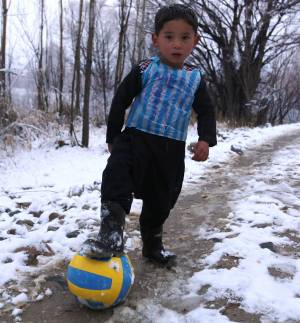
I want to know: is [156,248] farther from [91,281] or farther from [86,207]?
[86,207]

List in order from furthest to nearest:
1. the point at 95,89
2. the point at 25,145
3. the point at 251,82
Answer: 1. the point at 95,89
2. the point at 251,82
3. the point at 25,145

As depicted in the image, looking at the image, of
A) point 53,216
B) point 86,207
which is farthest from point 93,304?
point 86,207

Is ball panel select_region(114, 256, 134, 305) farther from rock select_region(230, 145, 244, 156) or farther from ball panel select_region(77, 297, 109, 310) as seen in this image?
rock select_region(230, 145, 244, 156)

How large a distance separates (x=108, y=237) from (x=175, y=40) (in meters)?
1.16

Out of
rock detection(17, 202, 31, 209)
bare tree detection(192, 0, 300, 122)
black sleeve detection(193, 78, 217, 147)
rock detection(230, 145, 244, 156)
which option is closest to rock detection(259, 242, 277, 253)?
black sleeve detection(193, 78, 217, 147)

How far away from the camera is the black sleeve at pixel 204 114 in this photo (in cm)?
249

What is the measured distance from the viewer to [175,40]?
7.59ft

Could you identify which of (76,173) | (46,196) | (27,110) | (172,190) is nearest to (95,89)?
(27,110)

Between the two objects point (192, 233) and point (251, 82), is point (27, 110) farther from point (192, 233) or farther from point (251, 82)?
point (251, 82)

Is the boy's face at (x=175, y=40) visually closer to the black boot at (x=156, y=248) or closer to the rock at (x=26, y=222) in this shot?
the black boot at (x=156, y=248)

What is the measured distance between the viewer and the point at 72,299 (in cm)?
229

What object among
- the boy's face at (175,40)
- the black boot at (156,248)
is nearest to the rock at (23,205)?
the black boot at (156,248)

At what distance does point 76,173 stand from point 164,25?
4338mm

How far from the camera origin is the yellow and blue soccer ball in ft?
6.69
